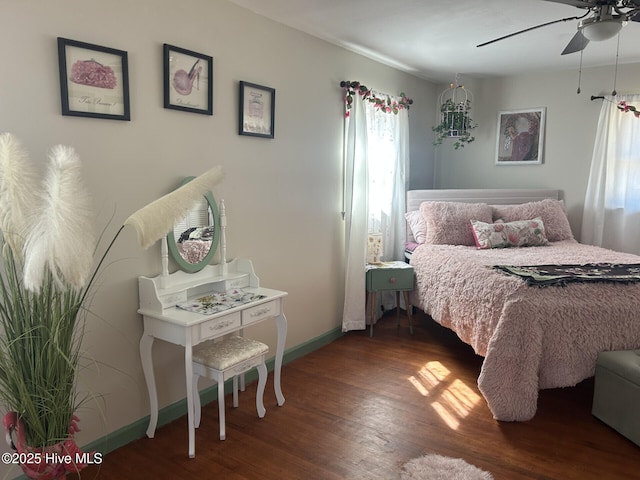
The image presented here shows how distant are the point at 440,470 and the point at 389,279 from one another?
196 centimetres

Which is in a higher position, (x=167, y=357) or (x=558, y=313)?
(x=558, y=313)

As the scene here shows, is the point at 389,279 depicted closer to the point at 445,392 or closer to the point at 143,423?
the point at 445,392

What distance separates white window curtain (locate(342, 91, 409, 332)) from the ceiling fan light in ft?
6.19

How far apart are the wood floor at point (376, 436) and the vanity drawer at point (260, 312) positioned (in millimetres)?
585

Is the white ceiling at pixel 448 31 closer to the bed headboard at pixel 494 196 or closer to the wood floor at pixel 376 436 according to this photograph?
the bed headboard at pixel 494 196

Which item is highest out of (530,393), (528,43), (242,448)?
(528,43)

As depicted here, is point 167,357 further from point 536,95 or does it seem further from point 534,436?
point 536,95

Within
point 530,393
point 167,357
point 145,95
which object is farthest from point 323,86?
point 530,393

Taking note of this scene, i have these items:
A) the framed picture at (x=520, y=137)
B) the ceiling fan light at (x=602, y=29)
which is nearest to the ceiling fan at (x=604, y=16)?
the ceiling fan light at (x=602, y=29)

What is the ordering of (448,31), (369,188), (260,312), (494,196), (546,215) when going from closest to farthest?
(260,312), (448,31), (369,188), (546,215), (494,196)

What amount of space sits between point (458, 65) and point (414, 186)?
1.31 metres

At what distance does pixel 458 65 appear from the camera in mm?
4438

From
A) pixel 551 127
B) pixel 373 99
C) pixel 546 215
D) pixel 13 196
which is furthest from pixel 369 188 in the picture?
pixel 13 196

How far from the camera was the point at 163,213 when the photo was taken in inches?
59.5
